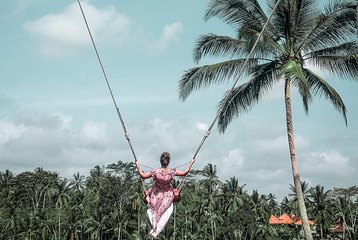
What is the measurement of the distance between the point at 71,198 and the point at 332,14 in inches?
1709

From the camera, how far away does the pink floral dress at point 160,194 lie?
18.7 ft

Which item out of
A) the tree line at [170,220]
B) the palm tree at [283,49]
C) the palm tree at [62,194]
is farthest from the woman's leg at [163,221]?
the palm tree at [62,194]

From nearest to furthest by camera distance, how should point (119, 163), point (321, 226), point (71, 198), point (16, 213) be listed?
point (321, 226)
point (16, 213)
point (71, 198)
point (119, 163)

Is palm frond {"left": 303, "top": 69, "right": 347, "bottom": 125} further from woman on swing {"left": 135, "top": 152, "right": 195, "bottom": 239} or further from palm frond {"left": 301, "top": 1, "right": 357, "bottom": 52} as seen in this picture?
woman on swing {"left": 135, "top": 152, "right": 195, "bottom": 239}

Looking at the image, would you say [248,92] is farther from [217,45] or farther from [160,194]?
[160,194]

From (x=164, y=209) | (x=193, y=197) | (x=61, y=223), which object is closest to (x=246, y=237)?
(x=193, y=197)

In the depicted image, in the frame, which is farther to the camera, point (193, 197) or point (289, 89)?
point (193, 197)

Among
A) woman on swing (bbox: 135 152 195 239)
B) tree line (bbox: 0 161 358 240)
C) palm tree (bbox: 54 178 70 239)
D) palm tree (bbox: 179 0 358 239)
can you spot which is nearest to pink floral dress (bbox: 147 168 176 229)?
woman on swing (bbox: 135 152 195 239)

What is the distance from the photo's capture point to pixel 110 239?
50.1 metres

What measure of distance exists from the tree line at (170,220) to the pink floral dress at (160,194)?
3934 cm

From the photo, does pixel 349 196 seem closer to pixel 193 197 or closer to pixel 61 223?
pixel 193 197

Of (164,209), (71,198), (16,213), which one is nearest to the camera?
(164,209)

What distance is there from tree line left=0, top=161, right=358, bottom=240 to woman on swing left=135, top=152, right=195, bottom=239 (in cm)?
3936

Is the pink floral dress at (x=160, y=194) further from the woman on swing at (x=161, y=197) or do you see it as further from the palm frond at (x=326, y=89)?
the palm frond at (x=326, y=89)
